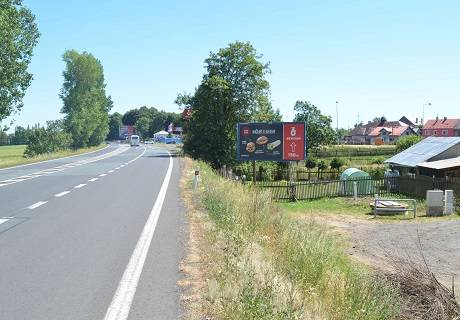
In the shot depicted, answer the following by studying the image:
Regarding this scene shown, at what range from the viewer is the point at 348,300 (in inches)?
243

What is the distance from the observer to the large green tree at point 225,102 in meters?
57.6

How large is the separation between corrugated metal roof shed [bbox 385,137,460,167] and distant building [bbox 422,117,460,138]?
9476 cm

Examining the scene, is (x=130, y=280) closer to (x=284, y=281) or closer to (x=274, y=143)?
(x=284, y=281)

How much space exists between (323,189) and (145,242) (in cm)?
2918

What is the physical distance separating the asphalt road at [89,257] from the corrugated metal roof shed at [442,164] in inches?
1039

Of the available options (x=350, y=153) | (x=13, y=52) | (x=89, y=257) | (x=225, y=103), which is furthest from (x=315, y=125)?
A: (x=89, y=257)

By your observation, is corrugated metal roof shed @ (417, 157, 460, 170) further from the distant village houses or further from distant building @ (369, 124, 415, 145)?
distant building @ (369, 124, 415, 145)

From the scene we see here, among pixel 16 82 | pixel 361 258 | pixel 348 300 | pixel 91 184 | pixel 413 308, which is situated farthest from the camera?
pixel 16 82

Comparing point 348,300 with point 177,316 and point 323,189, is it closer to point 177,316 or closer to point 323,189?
point 177,316

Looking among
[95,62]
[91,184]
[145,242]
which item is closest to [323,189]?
[91,184]

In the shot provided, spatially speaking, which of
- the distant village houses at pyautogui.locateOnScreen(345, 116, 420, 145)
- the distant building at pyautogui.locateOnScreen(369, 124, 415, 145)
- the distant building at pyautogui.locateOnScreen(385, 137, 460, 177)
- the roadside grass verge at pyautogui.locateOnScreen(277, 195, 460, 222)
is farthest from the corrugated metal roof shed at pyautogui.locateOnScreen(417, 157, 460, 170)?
the distant building at pyautogui.locateOnScreen(369, 124, 415, 145)

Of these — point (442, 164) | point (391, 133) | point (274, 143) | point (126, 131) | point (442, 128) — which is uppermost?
point (126, 131)

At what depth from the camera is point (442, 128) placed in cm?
14025

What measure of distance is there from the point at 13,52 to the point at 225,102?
83.3ft
